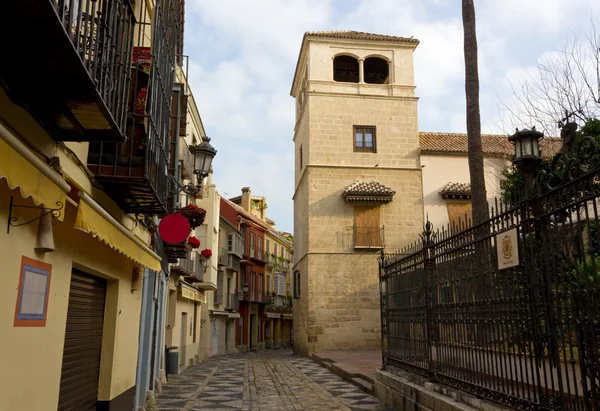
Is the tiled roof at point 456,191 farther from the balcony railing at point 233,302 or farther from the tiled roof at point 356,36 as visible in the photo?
the balcony railing at point 233,302

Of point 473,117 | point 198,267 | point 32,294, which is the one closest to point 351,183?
point 198,267

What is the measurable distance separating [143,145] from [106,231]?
1.77 metres

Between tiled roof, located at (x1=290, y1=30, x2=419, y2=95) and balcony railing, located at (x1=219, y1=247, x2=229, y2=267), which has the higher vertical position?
tiled roof, located at (x1=290, y1=30, x2=419, y2=95)

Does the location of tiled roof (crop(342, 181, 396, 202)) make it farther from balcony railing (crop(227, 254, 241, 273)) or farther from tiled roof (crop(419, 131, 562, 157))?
balcony railing (crop(227, 254, 241, 273))

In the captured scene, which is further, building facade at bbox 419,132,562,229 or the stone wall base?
building facade at bbox 419,132,562,229

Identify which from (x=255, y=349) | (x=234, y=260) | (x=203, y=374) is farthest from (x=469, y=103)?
(x=255, y=349)

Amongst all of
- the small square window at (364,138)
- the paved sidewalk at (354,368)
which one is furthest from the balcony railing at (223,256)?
the paved sidewalk at (354,368)

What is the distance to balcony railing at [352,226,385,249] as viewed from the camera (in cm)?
2270

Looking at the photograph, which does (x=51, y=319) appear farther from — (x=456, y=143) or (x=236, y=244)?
(x=236, y=244)

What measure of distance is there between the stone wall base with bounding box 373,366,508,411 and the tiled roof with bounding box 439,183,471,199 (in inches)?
573

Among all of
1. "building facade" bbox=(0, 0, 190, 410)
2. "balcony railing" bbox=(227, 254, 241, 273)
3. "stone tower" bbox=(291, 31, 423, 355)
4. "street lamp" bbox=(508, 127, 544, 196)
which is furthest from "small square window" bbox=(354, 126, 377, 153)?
"street lamp" bbox=(508, 127, 544, 196)

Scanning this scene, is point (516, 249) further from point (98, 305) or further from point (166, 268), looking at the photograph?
point (166, 268)

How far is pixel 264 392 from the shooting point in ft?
38.4

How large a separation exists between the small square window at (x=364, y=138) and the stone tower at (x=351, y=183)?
0.16ft
